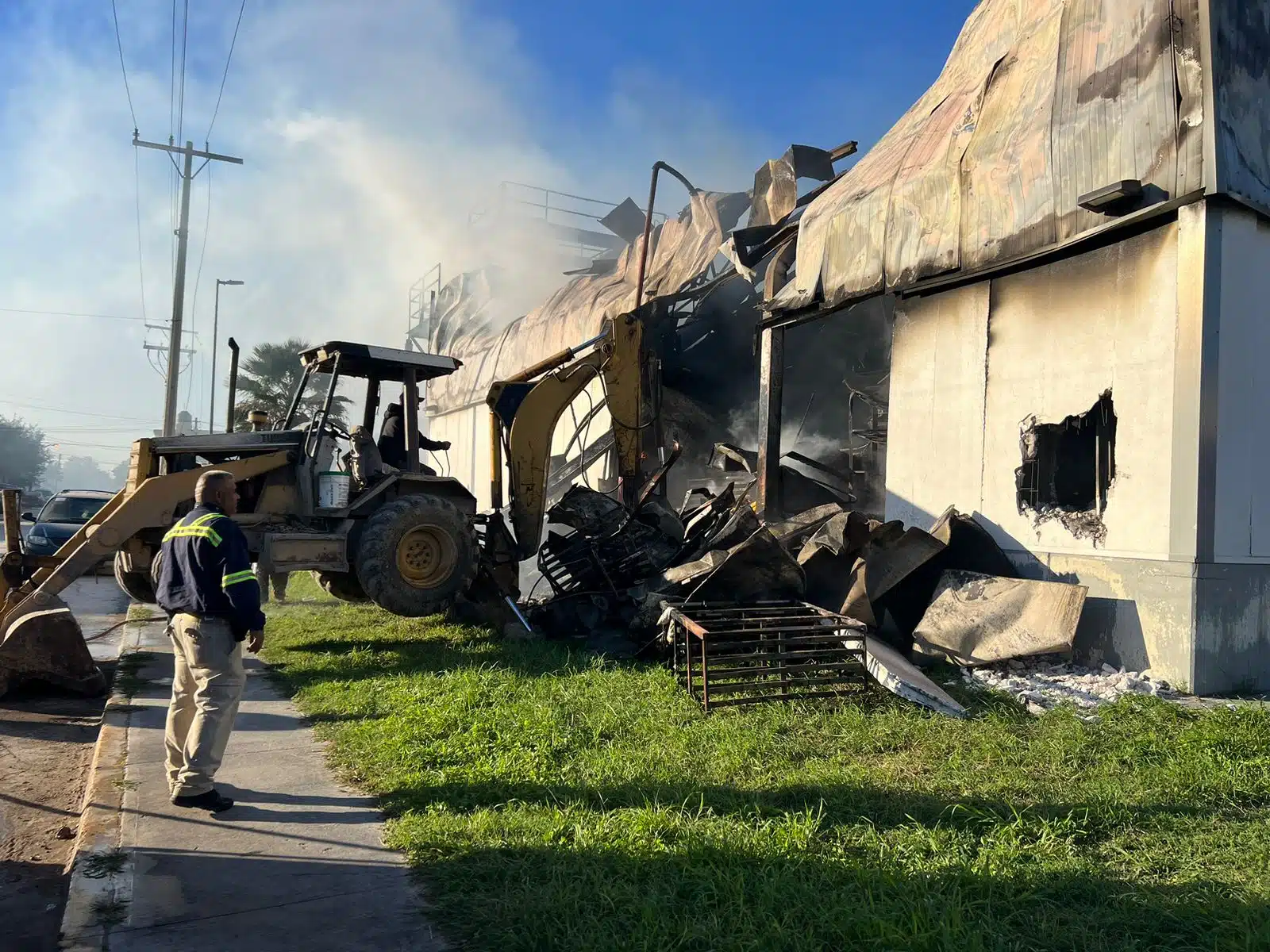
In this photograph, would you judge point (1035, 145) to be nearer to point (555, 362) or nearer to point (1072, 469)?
point (1072, 469)

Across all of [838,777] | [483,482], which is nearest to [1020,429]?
[838,777]

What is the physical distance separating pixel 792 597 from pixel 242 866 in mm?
5415

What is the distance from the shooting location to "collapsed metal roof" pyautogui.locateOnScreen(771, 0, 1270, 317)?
703 centimetres

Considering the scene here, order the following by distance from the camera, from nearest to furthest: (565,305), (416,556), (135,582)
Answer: (135,582) < (416,556) < (565,305)

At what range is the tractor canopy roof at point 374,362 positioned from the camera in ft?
30.1

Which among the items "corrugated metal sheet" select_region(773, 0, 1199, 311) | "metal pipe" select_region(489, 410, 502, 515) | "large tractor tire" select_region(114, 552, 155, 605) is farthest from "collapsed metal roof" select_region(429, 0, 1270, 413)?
"large tractor tire" select_region(114, 552, 155, 605)

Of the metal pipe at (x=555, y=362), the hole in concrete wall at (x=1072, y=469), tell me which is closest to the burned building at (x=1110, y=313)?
the hole in concrete wall at (x=1072, y=469)

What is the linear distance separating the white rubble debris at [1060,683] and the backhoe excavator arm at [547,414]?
4815 mm

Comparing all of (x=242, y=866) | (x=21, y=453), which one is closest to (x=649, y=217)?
(x=242, y=866)

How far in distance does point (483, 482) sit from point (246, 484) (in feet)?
50.5

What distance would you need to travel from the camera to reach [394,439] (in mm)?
9789

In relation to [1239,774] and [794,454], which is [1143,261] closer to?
[1239,774]

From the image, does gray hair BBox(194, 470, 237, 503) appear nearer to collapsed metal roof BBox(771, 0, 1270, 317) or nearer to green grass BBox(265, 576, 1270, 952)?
green grass BBox(265, 576, 1270, 952)

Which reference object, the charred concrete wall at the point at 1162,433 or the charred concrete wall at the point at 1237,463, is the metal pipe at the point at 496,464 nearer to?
the charred concrete wall at the point at 1162,433
